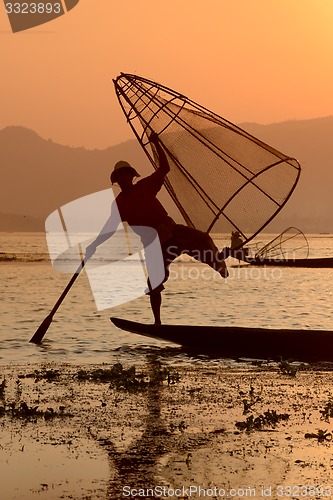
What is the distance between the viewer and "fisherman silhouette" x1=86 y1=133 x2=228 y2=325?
45.1ft

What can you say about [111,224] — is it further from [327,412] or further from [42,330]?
[327,412]

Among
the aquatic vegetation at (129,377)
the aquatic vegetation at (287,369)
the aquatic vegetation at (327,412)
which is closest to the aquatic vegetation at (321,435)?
the aquatic vegetation at (327,412)

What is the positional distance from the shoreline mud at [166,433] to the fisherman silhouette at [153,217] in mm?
1893

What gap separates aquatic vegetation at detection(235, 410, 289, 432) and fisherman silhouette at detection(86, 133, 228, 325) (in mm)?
4461

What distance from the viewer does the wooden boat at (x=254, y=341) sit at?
14.1m

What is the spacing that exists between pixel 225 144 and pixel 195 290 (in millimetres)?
24561

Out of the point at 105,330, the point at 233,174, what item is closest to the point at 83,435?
the point at 233,174

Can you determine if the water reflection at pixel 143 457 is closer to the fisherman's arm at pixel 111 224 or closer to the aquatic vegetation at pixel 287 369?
the aquatic vegetation at pixel 287 369

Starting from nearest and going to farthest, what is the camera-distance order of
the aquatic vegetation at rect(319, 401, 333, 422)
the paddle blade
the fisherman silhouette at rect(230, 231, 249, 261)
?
the aquatic vegetation at rect(319, 401, 333, 422)
the fisherman silhouette at rect(230, 231, 249, 261)
the paddle blade

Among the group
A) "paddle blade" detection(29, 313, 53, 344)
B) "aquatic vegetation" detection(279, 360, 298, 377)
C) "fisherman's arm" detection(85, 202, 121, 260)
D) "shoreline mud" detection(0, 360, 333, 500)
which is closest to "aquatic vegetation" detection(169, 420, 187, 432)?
"shoreline mud" detection(0, 360, 333, 500)

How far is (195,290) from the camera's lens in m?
39.9

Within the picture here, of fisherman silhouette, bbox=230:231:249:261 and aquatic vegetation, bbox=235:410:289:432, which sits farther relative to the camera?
fisherman silhouette, bbox=230:231:249:261

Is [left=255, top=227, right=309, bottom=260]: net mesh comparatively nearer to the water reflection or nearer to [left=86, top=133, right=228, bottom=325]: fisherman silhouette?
[left=86, top=133, right=228, bottom=325]: fisherman silhouette

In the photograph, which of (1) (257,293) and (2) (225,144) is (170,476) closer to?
(2) (225,144)
